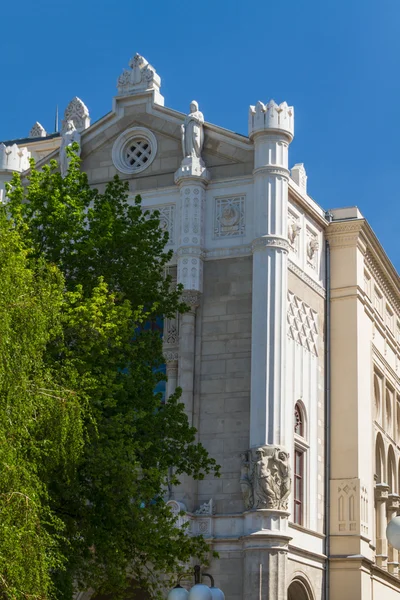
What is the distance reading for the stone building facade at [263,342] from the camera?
31.5 meters

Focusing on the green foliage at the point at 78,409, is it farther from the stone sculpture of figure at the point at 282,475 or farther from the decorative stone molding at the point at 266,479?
the stone sculpture of figure at the point at 282,475

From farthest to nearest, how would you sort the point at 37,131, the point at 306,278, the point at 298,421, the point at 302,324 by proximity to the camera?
the point at 37,131, the point at 306,278, the point at 302,324, the point at 298,421

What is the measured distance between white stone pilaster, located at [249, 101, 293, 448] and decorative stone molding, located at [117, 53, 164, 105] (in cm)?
395

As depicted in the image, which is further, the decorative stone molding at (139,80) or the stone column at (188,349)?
the decorative stone molding at (139,80)

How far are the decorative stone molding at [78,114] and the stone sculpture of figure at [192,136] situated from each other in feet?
16.8

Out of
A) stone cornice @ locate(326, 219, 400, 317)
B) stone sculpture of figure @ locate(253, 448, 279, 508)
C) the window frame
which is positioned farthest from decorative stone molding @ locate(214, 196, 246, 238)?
stone sculpture of figure @ locate(253, 448, 279, 508)

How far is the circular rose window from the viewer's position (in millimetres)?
36219

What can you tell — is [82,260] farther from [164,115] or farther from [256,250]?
[164,115]

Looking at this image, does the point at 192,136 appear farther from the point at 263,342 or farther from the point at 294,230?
the point at 263,342

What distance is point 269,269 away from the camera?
32969 millimetres

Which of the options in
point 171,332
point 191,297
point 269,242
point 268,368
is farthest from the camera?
point 171,332

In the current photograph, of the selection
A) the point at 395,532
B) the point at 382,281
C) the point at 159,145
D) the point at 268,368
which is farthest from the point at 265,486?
the point at 395,532

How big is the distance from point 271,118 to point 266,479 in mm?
10620

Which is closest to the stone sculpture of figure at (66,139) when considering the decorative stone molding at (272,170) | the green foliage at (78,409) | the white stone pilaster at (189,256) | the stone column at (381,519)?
the white stone pilaster at (189,256)
